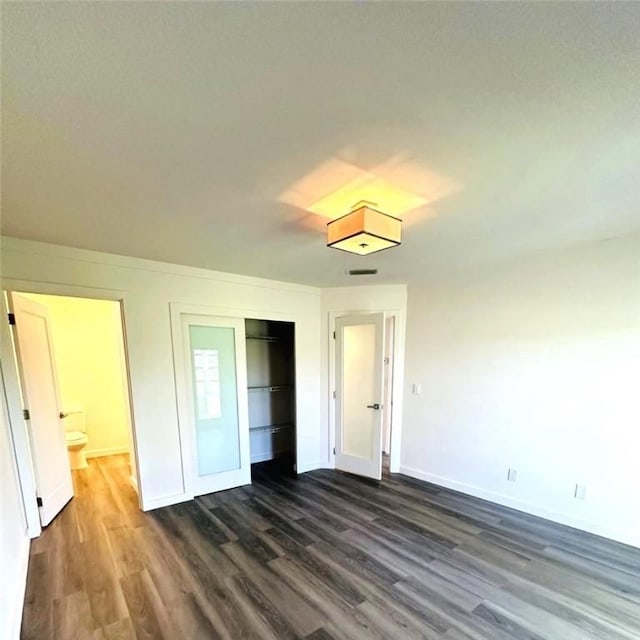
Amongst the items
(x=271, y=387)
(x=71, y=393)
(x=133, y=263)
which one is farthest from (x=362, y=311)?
(x=71, y=393)

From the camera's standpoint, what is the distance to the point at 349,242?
1942mm

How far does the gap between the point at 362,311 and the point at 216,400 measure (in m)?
2.13

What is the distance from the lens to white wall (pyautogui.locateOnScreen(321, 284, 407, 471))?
412 cm

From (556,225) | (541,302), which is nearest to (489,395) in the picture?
(541,302)

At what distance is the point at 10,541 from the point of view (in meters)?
2.04

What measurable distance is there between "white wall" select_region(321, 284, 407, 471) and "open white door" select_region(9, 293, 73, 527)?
9.67ft

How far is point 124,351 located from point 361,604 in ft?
9.26

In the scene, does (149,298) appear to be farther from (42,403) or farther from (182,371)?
(42,403)

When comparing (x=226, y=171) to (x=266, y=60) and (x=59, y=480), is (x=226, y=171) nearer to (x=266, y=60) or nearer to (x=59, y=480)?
(x=266, y=60)

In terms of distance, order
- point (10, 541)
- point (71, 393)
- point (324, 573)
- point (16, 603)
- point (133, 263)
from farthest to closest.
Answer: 1. point (71, 393)
2. point (133, 263)
3. point (324, 573)
4. point (10, 541)
5. point (16, 603)

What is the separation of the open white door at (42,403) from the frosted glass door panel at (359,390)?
315cm

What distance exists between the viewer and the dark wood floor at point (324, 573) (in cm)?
186

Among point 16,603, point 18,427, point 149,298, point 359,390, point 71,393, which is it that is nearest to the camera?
point 16,603

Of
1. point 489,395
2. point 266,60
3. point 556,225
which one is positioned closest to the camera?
point 266,60
